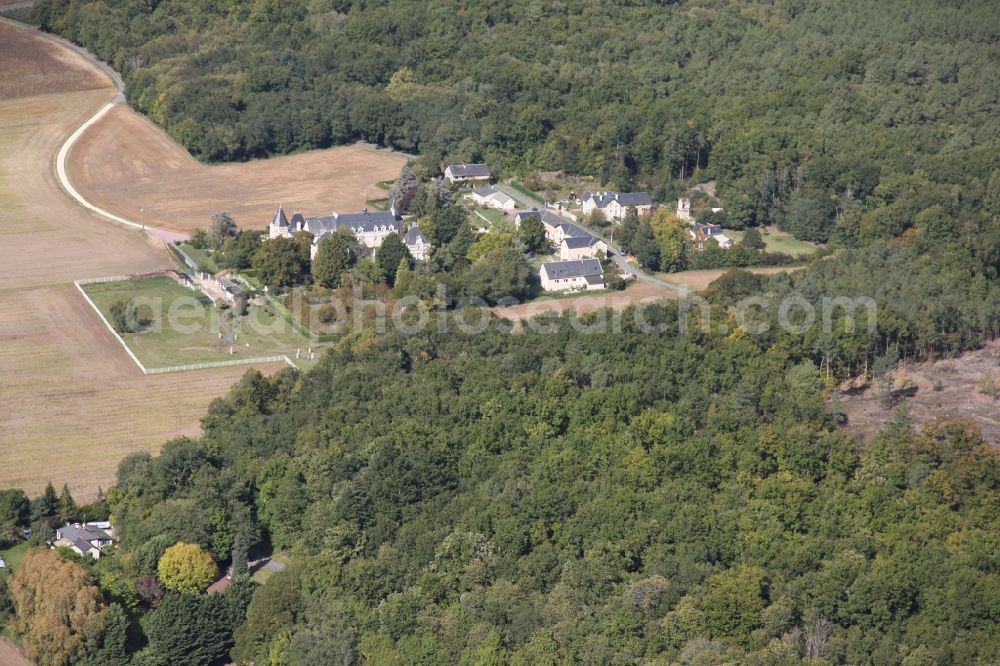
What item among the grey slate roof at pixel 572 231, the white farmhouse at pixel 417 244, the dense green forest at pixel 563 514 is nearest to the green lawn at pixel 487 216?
the grey slate roof at pixel 572 231

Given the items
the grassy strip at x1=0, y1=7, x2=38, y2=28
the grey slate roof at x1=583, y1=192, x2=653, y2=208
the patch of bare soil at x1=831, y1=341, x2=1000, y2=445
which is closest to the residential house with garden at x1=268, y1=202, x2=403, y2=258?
the grey slate roof at x1=583, y1=192, x2=653, y2=208

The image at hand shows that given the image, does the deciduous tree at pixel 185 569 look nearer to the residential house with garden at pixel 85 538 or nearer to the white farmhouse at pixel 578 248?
the residential house with garden at pixel 85 538

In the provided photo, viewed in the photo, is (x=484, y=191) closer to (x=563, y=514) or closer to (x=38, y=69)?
(x=38, y=69)

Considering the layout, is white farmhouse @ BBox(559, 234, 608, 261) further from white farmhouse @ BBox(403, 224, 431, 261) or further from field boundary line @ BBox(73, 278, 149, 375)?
field boundary line @ BBox(73, 278, 149, 375)

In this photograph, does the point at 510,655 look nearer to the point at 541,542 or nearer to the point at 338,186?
the point at 541,542

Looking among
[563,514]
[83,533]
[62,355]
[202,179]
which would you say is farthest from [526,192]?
[83,533]

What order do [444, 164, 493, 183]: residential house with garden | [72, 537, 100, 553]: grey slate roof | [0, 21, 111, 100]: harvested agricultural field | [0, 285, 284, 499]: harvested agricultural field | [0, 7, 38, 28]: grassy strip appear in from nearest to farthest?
[72, 537, 100, 553]: grey slate roof
[0, 285, 284, 499]: harvested agricultural field
[444, 164, 493, 183]: residential house with garden
[0, 21, 111, 100]: harvested agricultural field
[0, 7, 38, 28]: grassy strip
